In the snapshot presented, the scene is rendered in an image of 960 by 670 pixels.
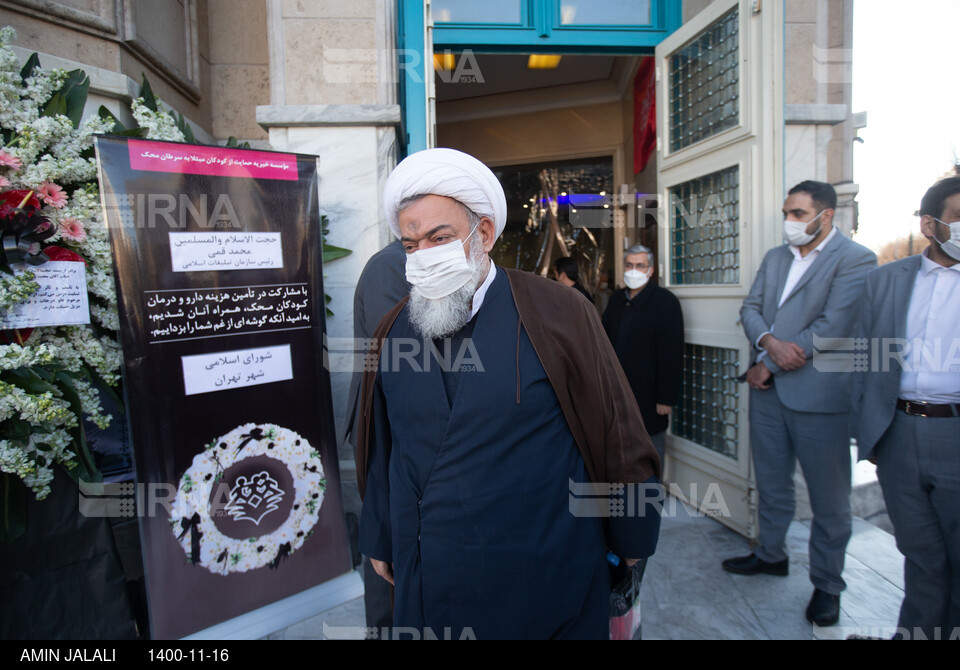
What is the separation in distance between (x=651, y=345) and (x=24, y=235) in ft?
10.7

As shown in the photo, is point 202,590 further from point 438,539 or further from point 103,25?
point 103,25

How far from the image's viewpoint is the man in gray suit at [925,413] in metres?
1.88

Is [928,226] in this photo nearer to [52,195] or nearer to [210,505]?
[210,505]

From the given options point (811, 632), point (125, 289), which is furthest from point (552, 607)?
point (125, 289)

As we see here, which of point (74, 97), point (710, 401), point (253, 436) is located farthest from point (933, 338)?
point (74, 97)

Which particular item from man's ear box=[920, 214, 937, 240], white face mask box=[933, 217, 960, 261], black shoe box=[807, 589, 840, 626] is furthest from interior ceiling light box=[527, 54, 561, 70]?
black shoe box=[807, 589, 840, 626]

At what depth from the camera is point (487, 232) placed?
1444 mm

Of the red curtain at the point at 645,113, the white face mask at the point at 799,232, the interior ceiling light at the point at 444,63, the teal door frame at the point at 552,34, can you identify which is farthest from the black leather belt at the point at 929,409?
the interior ceiling light at the point at 444,63

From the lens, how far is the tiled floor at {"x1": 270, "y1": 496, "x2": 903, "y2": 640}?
2.38 meters

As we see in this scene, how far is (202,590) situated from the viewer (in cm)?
233

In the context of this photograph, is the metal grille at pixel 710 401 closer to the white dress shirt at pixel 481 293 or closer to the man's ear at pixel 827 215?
the man's ear at pixel 827 215

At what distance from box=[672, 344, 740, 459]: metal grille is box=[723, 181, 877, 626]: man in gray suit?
0.47m

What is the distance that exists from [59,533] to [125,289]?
3.39ft

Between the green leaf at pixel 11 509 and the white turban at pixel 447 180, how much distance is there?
1.87 m
